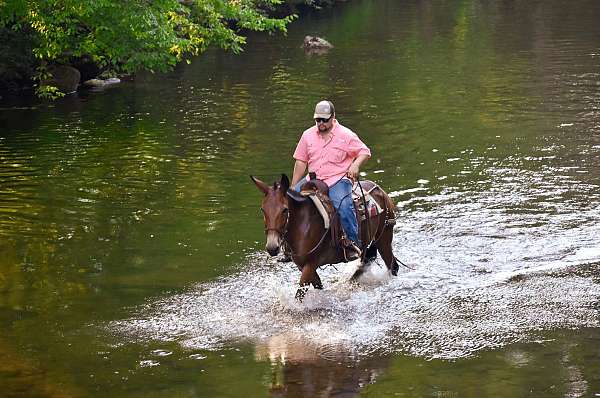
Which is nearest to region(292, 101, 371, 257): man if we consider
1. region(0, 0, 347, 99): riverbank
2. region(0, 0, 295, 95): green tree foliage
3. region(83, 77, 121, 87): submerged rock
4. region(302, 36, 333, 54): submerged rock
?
region(0, 0, 295, 95): green tree foliage

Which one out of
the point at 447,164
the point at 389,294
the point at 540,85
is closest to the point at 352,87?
the point at 540,85

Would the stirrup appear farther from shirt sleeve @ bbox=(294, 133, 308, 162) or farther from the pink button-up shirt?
shirt sleeve @ bbox=(294, 133, 308, 162)

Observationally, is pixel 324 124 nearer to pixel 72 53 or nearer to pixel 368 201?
pixel 368 201

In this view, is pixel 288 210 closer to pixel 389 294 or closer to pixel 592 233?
pixel 389 294

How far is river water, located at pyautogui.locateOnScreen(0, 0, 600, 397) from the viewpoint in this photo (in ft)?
36.4

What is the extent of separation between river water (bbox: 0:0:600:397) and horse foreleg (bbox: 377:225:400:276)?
204 millimetres

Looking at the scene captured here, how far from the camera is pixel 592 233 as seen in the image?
Result: 16.5 meters

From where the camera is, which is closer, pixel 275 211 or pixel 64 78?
pixel 275 211

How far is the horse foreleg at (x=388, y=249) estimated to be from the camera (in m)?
14.4

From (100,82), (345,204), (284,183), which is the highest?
(284,183)

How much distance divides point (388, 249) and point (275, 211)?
118 inches

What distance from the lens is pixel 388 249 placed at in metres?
14.5

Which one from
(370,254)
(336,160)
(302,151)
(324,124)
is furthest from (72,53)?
(324,124)

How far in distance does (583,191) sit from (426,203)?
123 inches
